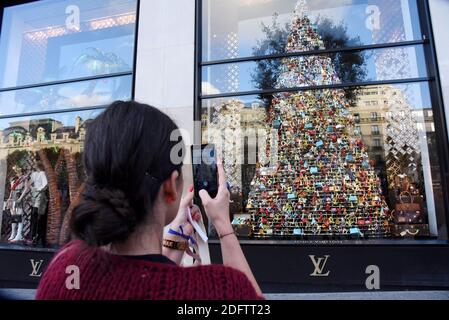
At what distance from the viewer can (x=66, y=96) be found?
6254mm

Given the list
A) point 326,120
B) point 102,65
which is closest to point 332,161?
point 326,120

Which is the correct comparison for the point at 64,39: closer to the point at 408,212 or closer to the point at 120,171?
the point at 120,171

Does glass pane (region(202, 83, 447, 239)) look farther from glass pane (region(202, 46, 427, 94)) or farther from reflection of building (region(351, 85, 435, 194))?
glass pane (region(202, 46, 427, 94))

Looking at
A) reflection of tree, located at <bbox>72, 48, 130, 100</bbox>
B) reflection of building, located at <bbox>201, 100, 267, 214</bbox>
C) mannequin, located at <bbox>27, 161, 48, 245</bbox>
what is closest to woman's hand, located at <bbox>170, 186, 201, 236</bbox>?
reflection of building, located at <bbox>201, 100, 267, 214</bbox>

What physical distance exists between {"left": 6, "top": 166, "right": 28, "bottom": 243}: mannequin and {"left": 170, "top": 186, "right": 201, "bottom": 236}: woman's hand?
6.18 meters

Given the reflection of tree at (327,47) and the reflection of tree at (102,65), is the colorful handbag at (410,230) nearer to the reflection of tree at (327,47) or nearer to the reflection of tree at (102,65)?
the reflection of tree at (327,47)

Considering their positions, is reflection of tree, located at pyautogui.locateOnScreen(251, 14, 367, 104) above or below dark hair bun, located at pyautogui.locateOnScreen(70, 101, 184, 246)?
above

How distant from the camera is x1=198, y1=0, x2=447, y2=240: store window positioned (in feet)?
15.9

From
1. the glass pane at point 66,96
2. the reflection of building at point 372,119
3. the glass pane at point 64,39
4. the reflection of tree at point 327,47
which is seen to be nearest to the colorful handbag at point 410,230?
the reflection of building at point 372,119

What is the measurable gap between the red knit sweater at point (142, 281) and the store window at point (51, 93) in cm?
516

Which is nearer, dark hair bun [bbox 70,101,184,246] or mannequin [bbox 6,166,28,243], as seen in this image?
dark hair bun [bbox 70,101,184,246]

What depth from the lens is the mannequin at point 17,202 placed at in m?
5.94

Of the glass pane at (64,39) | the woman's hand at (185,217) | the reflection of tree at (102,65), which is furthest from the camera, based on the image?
the glass pane at (64,39)
